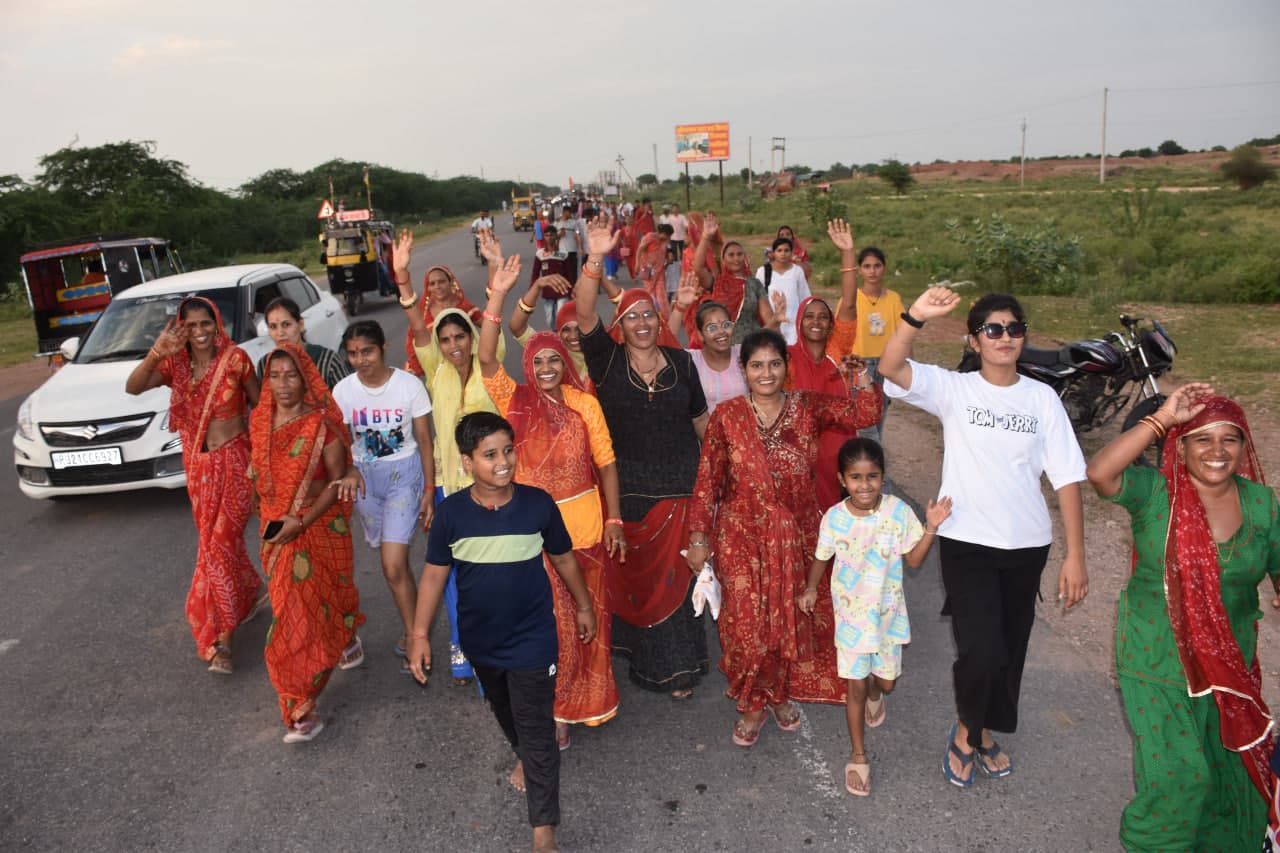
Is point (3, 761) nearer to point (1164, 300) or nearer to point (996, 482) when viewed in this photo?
point (996, 482)

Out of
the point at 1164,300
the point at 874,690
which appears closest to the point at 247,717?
the point at 874,690

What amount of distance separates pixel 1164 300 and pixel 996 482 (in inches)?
551

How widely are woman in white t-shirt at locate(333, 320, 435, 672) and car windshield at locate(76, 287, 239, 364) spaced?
169 inches

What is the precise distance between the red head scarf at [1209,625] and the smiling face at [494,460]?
7.11 feet

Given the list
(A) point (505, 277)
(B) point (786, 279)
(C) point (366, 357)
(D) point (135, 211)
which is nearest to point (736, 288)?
(B) point (786, 279)

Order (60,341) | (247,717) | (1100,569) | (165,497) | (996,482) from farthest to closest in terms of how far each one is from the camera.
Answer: (60,341), (165,497), (1100,569), (247,717), (996,482)

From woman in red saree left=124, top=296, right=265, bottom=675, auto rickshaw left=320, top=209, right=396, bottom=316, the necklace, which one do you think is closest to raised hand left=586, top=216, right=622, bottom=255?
the necklace

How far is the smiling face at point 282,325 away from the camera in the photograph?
15.9ft

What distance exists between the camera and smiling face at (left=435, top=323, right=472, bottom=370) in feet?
14.4

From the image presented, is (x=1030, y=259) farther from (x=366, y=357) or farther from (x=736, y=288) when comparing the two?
(x=366, y=357)

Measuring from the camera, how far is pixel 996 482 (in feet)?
10.5

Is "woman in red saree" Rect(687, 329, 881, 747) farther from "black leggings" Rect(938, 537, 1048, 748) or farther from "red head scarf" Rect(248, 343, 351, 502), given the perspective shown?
"red head scarf" Rect(248, 343, 351, 502)

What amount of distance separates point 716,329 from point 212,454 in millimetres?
2766

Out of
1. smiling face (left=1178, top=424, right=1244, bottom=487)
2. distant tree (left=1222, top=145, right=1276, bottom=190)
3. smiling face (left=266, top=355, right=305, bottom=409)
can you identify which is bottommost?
smiling face (left=1178, top=424, right=1244, bottom=487)
